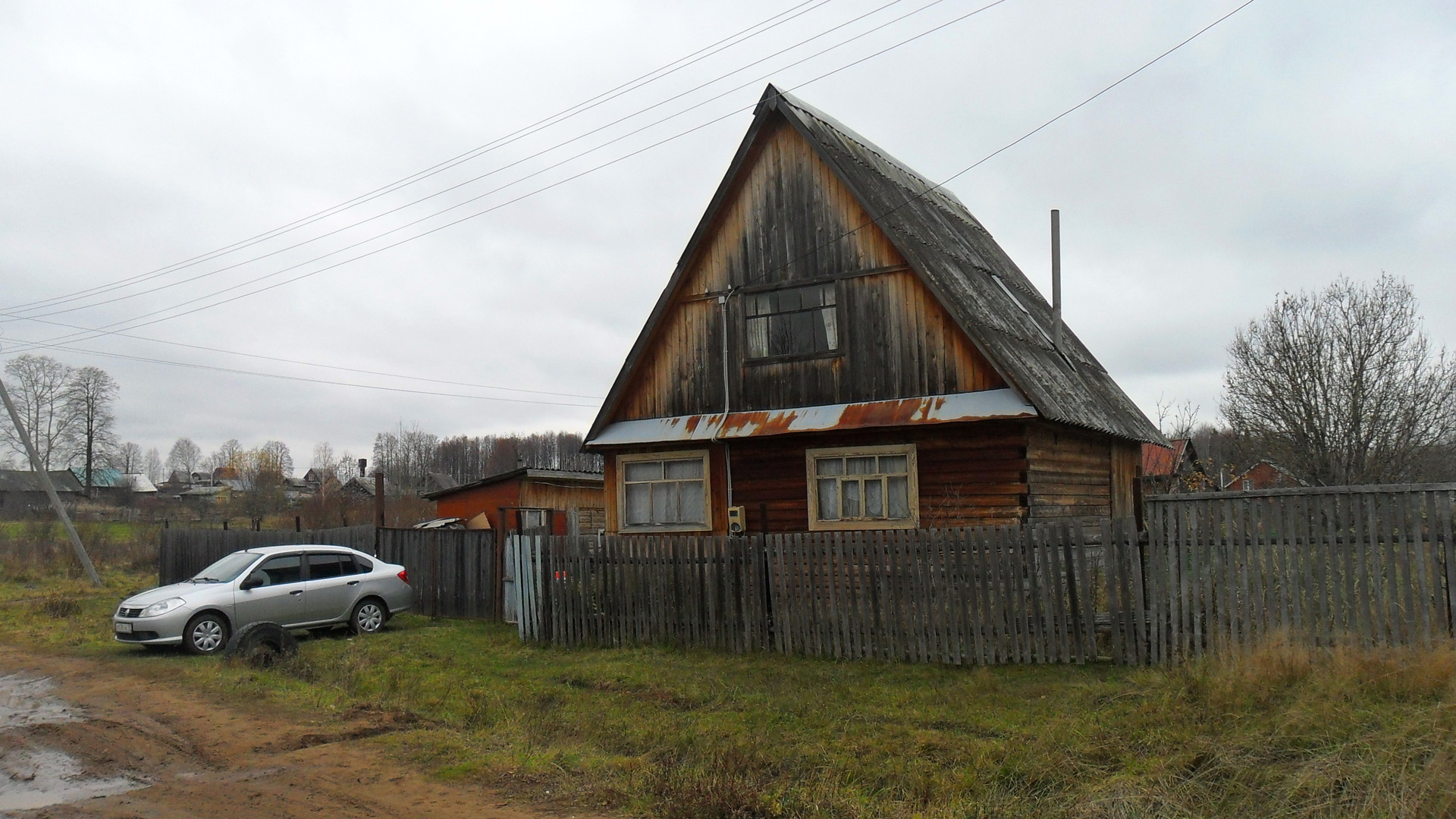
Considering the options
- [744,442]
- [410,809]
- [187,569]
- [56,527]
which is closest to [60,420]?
[56,527]

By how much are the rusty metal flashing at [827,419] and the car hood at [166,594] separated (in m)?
6.35

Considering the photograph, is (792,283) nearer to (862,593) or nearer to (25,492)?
(862,593)

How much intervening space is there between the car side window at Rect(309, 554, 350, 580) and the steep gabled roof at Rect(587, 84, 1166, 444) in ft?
15.4

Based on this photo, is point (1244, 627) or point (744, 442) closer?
point (1244, 627)

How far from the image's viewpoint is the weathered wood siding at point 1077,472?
14.6 meters

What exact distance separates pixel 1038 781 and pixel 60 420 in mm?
86639

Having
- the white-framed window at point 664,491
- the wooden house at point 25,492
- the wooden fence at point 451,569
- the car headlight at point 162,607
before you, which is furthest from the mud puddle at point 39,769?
the wooden house at point 25,492

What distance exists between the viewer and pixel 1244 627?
9.45 meters

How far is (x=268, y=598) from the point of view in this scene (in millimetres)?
15273

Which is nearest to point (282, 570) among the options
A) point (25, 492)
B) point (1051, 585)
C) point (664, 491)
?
point (664, 491)

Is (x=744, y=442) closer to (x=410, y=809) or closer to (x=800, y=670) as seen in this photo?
(x=800, y=670)

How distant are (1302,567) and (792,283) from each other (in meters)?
8.65

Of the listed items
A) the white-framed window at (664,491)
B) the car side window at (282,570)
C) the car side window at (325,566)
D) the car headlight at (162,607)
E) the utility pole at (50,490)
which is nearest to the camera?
the car headlight at (162,607)

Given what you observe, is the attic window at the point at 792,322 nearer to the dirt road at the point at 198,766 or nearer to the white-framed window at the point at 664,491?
the white-framed window at the point at 664,491
